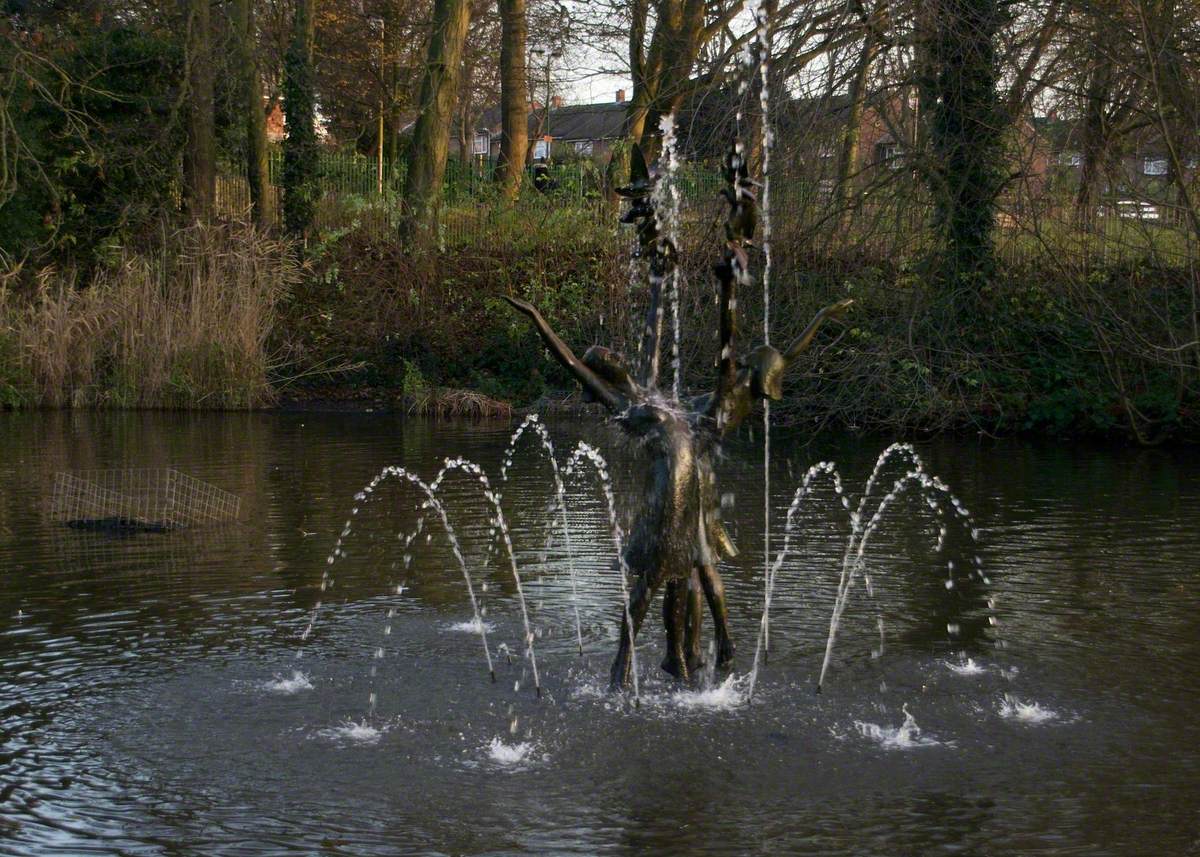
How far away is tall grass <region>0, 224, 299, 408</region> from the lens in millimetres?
23766

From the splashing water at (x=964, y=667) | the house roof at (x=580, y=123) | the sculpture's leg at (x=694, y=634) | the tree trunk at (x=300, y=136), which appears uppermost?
the house roof at (x=580, y=123)

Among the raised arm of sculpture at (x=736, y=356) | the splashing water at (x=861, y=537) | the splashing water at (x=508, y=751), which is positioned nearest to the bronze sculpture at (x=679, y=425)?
the raised arm of sculpture at (x=736, y=356)

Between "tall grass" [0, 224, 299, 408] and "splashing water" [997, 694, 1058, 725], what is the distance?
1875 centimetres

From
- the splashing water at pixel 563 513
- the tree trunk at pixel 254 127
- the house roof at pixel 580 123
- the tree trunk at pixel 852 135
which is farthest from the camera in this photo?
the house roof at pixel 580 123

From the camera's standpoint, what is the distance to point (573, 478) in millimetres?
16125

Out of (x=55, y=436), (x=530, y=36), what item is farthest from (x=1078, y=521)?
(x=530, y=36)

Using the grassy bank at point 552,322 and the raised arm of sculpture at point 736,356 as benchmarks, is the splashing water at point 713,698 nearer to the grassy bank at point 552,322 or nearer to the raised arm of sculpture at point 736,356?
the raised arm of sculpture at point 736,356

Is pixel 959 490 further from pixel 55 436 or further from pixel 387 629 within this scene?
pixel 55 436

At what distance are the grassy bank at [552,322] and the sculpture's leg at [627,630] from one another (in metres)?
11.7

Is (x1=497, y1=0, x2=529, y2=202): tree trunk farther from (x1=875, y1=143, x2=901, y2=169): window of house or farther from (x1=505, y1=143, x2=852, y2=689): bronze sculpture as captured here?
(x1=505, y1=143, x2=852, y2=689): bronze sculpture

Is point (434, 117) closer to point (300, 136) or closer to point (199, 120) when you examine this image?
point (300, 136)

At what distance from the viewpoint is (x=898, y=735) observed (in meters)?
6.60

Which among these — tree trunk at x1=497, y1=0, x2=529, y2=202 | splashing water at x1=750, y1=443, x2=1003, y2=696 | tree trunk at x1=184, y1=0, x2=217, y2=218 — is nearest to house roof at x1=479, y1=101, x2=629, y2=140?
tree trunk at x1=497, y1=0, x2=529, y2=202

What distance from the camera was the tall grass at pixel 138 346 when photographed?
23.8 meters
